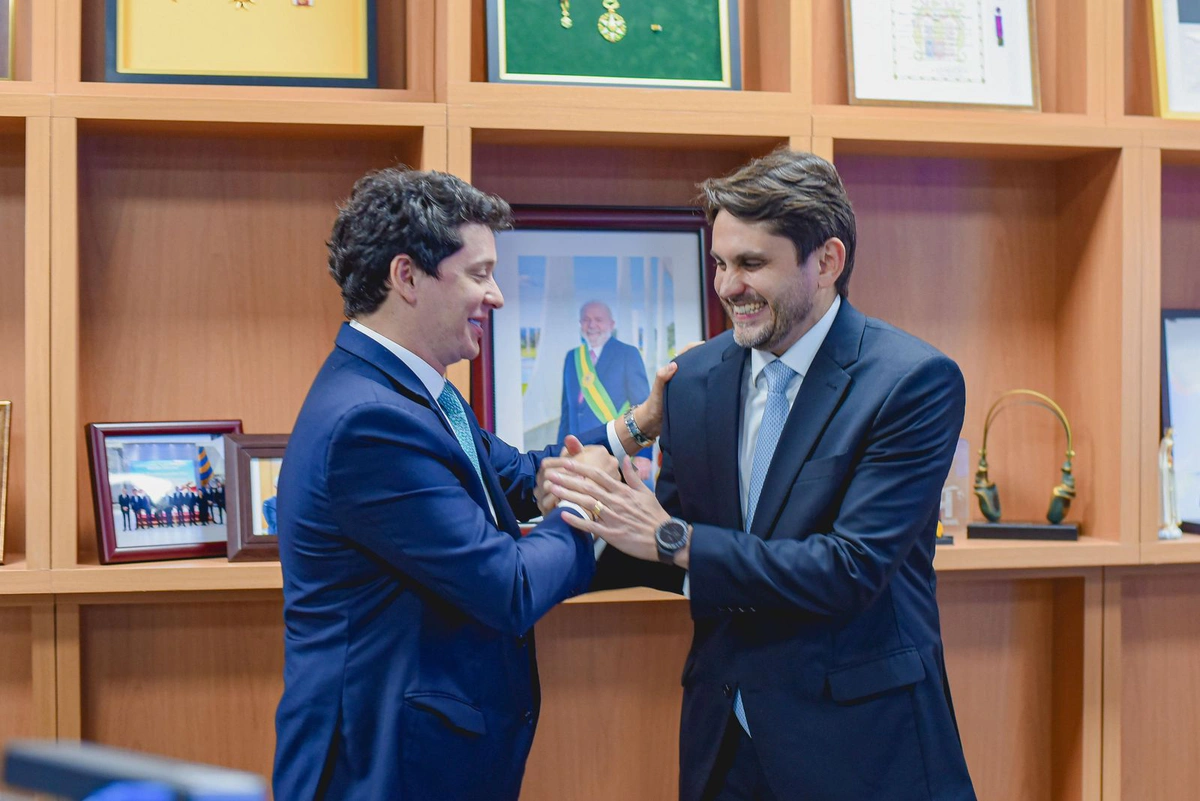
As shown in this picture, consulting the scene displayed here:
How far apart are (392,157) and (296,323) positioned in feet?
1.50

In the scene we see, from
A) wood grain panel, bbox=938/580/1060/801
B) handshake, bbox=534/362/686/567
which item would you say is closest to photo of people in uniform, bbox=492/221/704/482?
handshake, bbox=534/362/686/567

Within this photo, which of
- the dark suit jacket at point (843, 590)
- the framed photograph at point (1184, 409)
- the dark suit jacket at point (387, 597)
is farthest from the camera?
the framed photograph at point (1184, 409)

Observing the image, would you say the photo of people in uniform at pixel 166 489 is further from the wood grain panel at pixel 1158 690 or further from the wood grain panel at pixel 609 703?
the wood grain panel at pixel 1158 690

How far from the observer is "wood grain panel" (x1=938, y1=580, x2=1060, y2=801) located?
282cm

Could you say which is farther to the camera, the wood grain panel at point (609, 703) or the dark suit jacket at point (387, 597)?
the wood grain panel at point (609, 703)

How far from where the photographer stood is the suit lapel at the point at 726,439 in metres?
1.84

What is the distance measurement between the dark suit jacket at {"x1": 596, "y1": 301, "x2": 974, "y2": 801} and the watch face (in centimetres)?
3

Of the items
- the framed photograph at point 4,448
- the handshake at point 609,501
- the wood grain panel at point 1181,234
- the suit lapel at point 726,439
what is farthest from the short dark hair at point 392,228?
the wood grain panel at point 1181,234

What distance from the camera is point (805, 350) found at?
73.8 inches

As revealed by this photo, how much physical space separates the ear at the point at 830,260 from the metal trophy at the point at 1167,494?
1264 millimetres

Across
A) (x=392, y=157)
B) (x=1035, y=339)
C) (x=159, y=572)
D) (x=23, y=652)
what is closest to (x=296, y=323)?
(x=392, y=157)

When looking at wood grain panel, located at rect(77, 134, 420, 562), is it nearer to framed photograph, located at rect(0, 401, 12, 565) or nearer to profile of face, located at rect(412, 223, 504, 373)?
framed photograph, located at rect(0, 401, 12, 565)

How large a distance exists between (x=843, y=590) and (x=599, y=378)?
3.33 feet

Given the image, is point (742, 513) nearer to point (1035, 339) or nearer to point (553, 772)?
point (553, 772)
